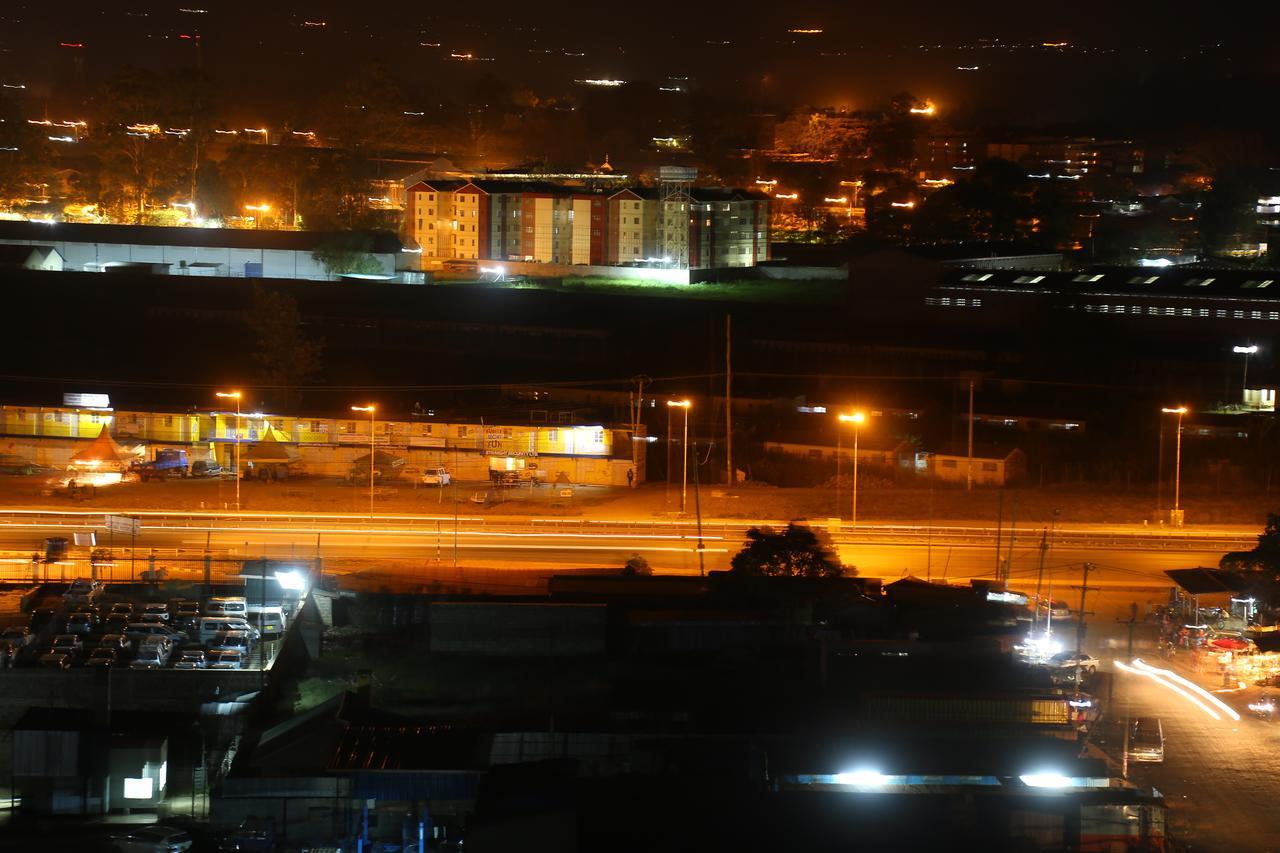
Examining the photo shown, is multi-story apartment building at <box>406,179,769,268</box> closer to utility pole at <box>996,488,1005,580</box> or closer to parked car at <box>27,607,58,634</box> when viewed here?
utility pole at <box>996,488,1005,580</box>

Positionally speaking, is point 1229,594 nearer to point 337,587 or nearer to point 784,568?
point 784,568

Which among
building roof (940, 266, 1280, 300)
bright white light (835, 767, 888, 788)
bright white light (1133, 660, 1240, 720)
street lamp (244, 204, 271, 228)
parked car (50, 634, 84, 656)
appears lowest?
bright white light (835, 767, 888, 788)

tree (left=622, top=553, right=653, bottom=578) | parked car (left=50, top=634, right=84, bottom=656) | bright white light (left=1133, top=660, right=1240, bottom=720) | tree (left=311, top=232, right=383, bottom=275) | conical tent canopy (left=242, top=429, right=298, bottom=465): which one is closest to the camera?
bright white light (left=1133, top=660, right=1240, bottom=720)

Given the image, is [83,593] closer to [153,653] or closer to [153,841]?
[153,653]

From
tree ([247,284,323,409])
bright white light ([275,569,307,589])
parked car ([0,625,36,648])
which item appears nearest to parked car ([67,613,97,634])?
parked car ([0,625,36,648])

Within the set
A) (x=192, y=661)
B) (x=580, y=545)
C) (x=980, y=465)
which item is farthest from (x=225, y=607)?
(x=980, y=465)

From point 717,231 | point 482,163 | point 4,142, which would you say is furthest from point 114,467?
point 482,163
